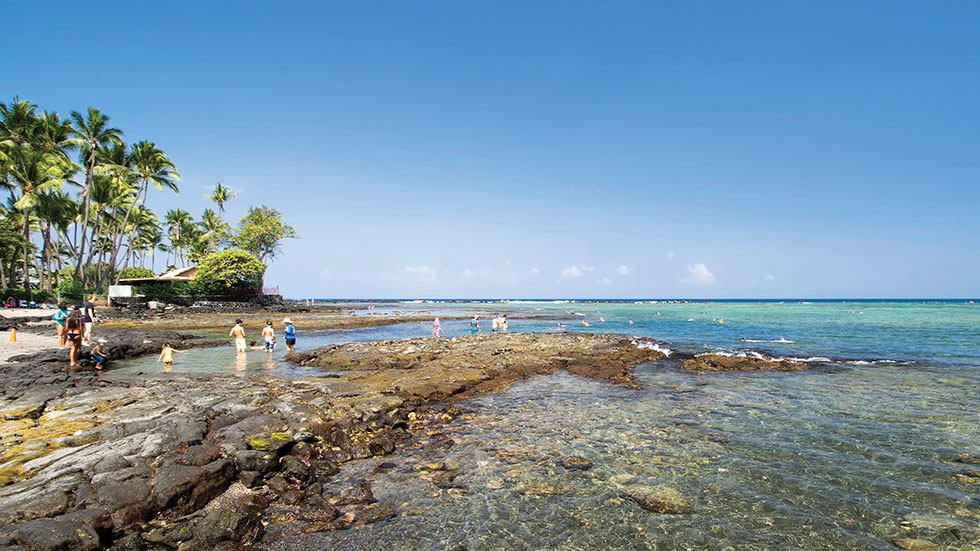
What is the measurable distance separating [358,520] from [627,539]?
14.7 ft

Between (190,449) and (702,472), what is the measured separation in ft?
34.8

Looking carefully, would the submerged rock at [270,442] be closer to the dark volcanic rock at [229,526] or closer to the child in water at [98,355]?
the dark volcanic rock at [229,526]

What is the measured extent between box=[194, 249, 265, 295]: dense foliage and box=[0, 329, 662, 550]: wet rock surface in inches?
2087

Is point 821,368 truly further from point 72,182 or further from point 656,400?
point 72,182

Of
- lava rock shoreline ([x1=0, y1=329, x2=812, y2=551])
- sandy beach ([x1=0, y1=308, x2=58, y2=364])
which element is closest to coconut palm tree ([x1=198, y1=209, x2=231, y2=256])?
sandy beach ([x1=0, y1=308, x2=58, y2=364])

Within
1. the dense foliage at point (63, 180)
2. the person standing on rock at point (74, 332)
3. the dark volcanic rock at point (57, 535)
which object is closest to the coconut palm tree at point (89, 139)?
the dense foliage at point (63, 180)

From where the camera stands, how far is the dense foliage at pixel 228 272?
214 ft

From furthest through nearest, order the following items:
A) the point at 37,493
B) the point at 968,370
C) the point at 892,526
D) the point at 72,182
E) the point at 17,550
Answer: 1. the point at 72,182
2. the point at 968,370
3. the point at 892,526
4. the point at 37,493
5. the point at 17,550

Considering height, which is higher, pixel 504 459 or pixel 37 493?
pixel 37 493

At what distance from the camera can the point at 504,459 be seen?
9953 millimetres

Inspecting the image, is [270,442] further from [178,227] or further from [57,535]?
[178,227]

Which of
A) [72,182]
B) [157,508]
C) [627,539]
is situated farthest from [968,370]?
[72,182]

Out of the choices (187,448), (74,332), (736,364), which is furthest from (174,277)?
(736,364)

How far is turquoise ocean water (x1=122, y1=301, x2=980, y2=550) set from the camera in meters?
6.95
